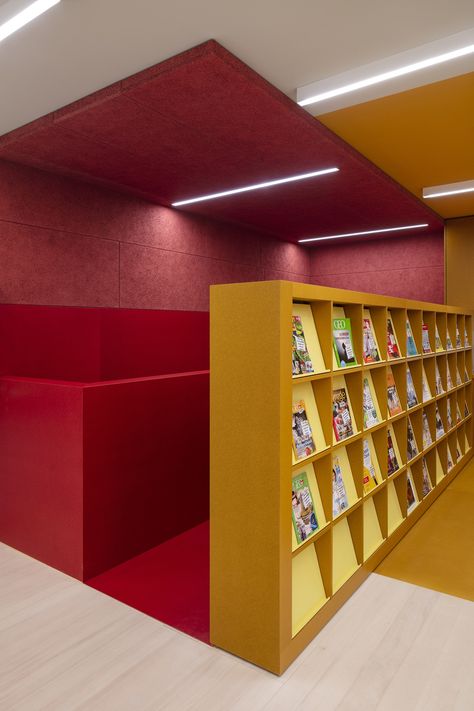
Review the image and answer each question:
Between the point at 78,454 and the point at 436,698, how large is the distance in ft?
6.84

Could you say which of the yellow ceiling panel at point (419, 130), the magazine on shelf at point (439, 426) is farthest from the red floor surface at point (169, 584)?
the yellow ceiling panel at point (419, 130)

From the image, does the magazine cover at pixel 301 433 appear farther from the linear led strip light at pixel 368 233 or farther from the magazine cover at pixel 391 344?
the linear led strip light at pixel 368 233

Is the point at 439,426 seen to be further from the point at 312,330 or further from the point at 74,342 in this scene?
the point at 74,342

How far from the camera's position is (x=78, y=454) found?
2.92m

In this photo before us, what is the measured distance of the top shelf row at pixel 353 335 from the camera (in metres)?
2.50

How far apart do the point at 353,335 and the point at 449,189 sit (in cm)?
336

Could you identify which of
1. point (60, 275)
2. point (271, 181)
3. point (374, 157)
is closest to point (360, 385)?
point (374, 157)

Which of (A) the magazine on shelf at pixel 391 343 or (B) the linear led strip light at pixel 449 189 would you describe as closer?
(A) the magazine on shelf at pixel 391 343

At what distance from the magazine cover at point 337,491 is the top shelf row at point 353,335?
560 mm

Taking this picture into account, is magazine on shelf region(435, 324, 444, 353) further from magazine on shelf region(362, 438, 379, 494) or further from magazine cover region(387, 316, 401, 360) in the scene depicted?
magazine on shelf region(362, 438, 379, 494)

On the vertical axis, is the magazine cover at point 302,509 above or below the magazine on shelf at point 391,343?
below

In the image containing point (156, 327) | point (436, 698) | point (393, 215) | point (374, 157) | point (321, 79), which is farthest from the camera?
point (393, 215)

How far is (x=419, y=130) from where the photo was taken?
3.97 metres

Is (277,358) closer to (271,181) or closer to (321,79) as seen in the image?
(321,79)
